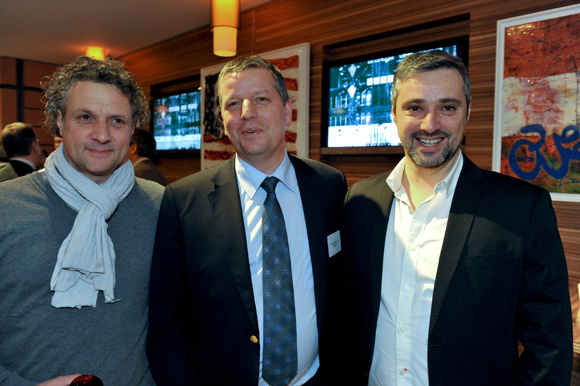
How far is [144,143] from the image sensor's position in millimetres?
3828

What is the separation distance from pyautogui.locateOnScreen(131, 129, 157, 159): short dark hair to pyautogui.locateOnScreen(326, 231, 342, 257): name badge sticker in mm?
2696

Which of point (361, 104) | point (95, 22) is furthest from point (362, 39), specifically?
point (95, 22)

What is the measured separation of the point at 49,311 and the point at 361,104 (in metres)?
2.87

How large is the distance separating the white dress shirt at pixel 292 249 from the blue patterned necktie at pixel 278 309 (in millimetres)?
33

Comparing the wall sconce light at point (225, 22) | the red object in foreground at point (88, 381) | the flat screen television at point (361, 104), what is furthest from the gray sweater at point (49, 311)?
the wall sconce light at point (225, 22)

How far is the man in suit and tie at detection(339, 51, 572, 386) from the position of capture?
127cm

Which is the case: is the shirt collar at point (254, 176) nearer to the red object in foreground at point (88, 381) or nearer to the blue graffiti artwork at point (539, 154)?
the red object in foreground at point (88, 381)

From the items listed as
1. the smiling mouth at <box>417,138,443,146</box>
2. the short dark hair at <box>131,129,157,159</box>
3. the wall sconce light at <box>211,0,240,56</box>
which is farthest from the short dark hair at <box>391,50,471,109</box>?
the short dark hair at <box>131,129,157,159</box>

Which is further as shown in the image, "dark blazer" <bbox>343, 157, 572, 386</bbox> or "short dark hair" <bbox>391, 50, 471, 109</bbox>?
"short dark hair" <bbox>391, 50, 471, 109</bbox>

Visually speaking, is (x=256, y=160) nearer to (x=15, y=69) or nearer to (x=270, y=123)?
(x=270, y=123)

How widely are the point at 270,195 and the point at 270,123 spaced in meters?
0.29

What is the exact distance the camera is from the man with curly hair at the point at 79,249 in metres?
1.26

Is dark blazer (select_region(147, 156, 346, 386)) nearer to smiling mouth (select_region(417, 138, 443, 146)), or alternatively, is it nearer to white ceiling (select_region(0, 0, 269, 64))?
smiling mouth (select_region(417, 138, 443, 146))

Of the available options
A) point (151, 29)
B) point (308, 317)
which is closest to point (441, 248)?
point (308, 317)
